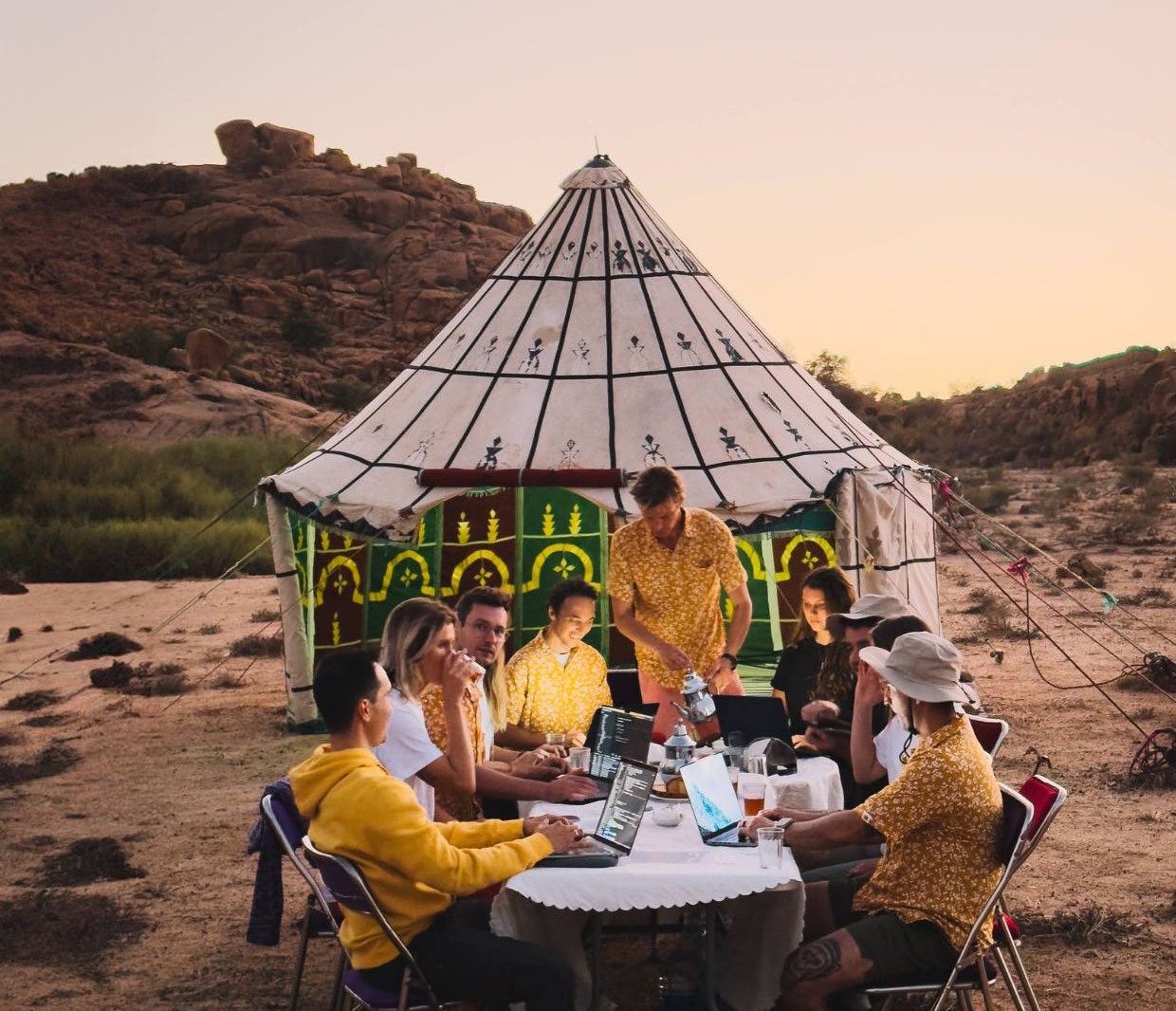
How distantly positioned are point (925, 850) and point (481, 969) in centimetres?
103

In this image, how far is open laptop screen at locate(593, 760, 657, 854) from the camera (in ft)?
11.9

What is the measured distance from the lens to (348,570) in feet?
30.8

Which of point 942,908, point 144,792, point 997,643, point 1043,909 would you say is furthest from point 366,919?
point 997,643

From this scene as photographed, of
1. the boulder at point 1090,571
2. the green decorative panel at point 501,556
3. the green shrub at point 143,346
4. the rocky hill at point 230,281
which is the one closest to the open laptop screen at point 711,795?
the green decorative panel at point 501,556

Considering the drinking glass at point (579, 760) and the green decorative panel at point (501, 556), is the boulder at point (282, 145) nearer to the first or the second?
the green decorative panel at point (501, 556)

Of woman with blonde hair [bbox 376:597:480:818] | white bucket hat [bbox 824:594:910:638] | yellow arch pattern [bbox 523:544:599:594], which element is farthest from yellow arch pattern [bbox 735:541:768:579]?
woman with blonde hair [bbox 376:597:480:818]

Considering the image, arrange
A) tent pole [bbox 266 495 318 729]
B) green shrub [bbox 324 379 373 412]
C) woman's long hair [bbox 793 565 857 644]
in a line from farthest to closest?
green shrub [bbox 324 379 373 412], tent pole [bbox 266 495 318 729], woman's long hair [bbox 793 565 857 644]

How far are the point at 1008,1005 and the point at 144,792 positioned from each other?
447cm

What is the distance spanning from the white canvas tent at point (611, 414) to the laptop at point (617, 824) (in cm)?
404

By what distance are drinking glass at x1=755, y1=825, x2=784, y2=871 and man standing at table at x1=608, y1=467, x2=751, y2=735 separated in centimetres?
214

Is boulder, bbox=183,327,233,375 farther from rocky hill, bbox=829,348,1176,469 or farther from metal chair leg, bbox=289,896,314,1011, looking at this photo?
metal chair leg, bbox=289,896,314,1011

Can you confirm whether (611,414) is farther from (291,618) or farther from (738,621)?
(738,621)

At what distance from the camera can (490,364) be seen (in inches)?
335

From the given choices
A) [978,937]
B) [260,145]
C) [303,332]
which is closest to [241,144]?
[260,145]
